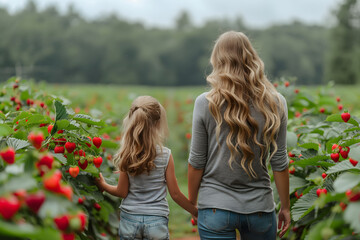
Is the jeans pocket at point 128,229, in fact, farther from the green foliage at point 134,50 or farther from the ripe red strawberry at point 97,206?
the green foliage at point 134,50

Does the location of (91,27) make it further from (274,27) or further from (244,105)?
(244,105)

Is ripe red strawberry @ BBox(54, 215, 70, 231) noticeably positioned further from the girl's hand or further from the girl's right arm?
the girl's hand

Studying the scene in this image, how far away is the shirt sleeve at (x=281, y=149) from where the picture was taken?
2.25m

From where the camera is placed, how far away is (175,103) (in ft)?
57.7

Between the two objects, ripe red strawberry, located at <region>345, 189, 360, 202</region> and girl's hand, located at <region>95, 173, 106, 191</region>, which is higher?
ripe red strawberry, located at <region>345, 189, 360, 202</region>

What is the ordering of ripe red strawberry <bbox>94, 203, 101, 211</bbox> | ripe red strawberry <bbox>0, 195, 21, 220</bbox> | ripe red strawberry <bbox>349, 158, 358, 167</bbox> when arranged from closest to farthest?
ripe red strawberry <bbox>0, 195, 21, 220</bbox>
ripe red strawberry <bbox>349, 158, 358, 167</bbox>
ripe red strawberry <bbox>94, 203, 101, 211</bbox>

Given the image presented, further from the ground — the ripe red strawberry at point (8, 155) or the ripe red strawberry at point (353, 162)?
the ripe red strawberry at point (8, 155)

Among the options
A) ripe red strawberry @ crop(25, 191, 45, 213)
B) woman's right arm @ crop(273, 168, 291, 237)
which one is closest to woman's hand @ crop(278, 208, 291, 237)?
woman's right arm @ crop(273, 168, 291, 237)

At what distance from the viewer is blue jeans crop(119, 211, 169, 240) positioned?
249 centimetres

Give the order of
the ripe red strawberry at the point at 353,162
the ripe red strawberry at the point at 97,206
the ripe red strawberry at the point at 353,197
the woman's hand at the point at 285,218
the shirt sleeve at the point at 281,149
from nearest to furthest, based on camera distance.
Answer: the ripe red strawberry at the point at 353,197 < the ripe red strawberry at the point at 353,162 < the shirt sleeve at the point at 281,149 < the woman's hand at the point at 285,218 < the ripe red strawberry at the point at 97,206

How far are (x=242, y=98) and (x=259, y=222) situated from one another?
661 mm

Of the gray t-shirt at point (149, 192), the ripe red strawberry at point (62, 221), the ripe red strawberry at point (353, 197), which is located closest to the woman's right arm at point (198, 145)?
the gray t-shirt at point (149, 192)

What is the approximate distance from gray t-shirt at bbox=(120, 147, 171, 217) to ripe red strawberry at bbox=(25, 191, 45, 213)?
4.71 feet

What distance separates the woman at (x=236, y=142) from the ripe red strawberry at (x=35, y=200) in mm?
1171
